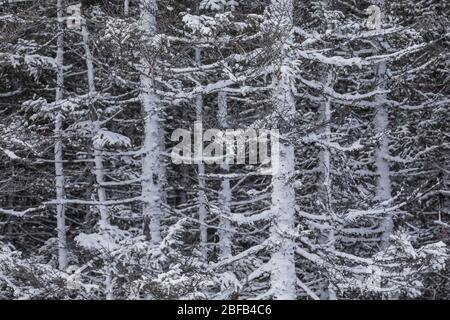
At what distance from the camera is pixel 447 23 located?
15156 mm

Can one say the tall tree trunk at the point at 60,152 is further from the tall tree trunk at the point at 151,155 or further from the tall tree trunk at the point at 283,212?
the tall tree trunk at the point at 283,212

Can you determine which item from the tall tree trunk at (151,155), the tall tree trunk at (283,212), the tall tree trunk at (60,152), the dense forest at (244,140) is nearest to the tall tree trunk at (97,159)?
the dense forest at (244,140)

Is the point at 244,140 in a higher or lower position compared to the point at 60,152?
lower

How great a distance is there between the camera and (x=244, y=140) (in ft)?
33.6

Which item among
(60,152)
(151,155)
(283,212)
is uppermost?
(60,152)

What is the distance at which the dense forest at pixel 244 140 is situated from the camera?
9984 mm

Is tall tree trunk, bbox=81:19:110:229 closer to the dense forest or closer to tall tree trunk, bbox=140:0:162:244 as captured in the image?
the dense forest

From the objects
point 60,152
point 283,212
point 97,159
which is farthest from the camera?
point 60,152

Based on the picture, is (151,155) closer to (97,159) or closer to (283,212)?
(97,159)

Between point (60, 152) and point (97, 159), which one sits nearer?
point (97, 159)

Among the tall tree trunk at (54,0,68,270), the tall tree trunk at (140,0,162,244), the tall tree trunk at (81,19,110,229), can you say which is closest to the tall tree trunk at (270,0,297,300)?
the tall tree trunk at (140,0,162,244)

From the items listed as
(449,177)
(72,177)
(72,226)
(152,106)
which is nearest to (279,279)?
(152,106)

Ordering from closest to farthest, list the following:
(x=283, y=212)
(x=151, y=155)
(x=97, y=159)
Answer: (x=283, y=212)
(x=151, y=155)
(x=97, y=159)

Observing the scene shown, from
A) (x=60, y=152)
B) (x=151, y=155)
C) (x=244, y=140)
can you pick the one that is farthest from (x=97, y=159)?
(x=244, y=140)
